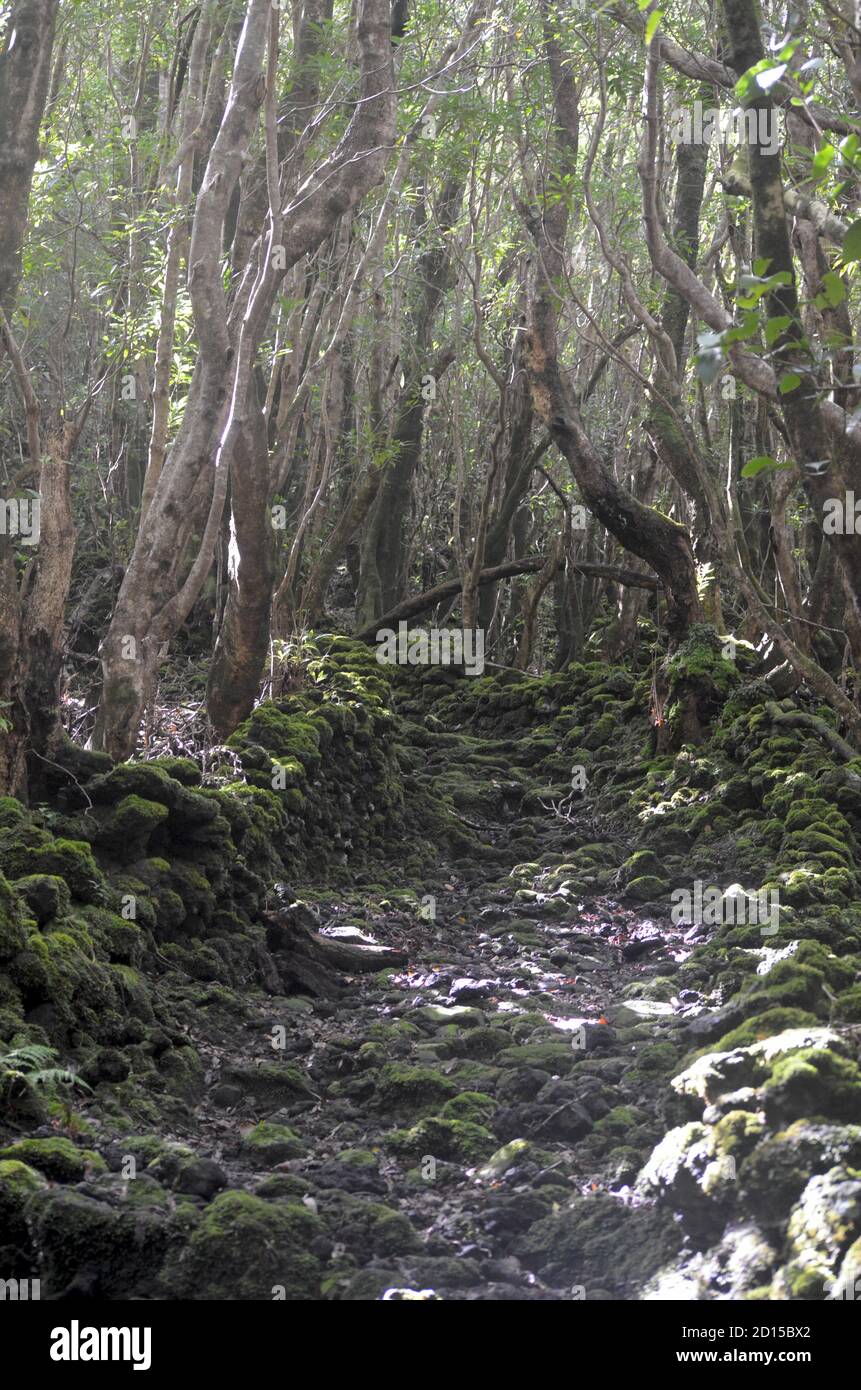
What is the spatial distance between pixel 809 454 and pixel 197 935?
406 centimetres

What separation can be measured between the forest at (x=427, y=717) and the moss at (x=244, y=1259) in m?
0.01

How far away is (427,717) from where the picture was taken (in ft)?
44.9

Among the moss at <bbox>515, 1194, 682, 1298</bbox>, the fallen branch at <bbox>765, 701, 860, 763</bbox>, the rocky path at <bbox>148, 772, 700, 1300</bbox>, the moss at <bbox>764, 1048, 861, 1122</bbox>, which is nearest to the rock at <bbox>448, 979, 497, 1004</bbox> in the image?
the rocky path at <bbox>148, 772, 700, 1300</bbox>

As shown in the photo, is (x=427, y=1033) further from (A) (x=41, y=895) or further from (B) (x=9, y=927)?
(B) (x=9, y=927)

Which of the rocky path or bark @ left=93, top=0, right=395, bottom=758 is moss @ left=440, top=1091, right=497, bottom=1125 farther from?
bark @ left=93, top=0, right=395, bottom=758

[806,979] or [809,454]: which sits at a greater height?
[809,454]

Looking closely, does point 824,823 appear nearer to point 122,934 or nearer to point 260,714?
point 260,714

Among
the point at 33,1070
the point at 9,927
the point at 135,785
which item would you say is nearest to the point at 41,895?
the point at 9,927

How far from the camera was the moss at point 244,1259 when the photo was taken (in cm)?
361

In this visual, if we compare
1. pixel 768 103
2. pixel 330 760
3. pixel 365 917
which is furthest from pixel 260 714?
pixel 768 103

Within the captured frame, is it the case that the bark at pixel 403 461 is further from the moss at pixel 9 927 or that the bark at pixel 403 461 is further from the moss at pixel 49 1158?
the moss at pixel 49 1158

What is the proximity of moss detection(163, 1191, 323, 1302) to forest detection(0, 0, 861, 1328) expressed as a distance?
15 millimetres

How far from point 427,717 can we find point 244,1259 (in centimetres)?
1011

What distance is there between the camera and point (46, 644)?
6.60 m
